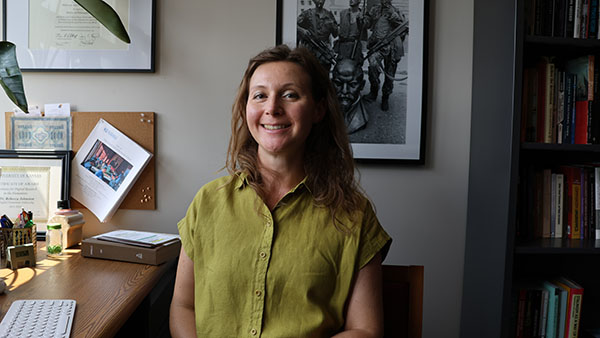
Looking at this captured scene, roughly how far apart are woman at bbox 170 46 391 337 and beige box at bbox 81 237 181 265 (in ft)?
0.81

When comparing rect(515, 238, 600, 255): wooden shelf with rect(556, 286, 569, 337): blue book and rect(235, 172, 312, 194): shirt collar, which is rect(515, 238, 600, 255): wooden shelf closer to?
rect(556, 286, 569, 337): blue book

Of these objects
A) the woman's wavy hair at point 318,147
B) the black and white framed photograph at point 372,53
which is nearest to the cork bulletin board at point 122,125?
the woman's wavy hair at point 318,147

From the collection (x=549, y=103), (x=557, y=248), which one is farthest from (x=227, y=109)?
(x=557, y=248)

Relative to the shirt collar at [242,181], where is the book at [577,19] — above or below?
above

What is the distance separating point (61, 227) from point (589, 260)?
2.07 metres

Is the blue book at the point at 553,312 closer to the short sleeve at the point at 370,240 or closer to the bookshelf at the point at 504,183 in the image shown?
the bookshelf at the point at 504,183

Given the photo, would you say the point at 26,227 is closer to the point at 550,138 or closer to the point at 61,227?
the point at 61,227

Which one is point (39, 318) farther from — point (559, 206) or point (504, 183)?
point (559, 206)

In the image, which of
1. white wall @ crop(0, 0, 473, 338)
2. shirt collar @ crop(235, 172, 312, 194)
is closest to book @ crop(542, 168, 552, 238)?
white wall @ crop(0, 0, 473, 338)

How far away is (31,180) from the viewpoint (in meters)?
1.66

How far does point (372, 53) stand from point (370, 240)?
84 centimetres

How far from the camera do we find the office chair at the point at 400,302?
127 cm

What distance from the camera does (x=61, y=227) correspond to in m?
1.51

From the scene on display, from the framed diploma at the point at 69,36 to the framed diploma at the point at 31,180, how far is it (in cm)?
35
